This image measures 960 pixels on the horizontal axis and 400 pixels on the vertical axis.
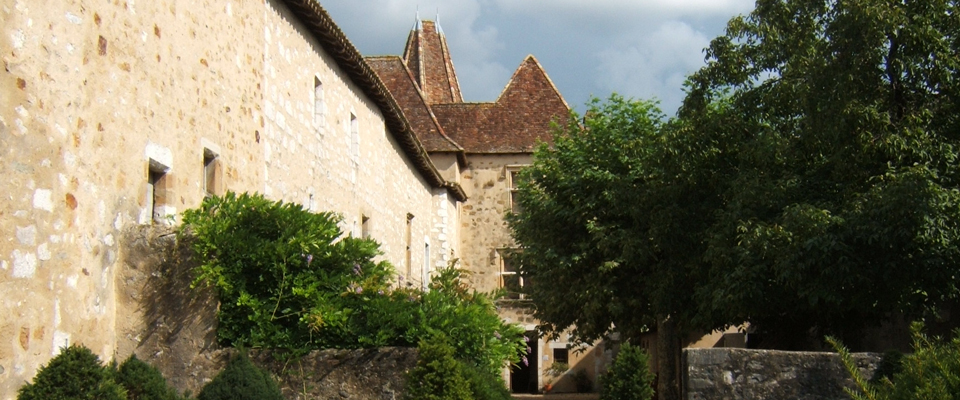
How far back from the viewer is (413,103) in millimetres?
31609

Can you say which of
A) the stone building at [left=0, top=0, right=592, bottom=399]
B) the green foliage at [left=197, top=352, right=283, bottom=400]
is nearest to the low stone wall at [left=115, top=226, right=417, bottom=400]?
the stone building at [left=0, top=0, right=592, bottom=399]

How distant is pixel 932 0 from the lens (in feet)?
45.4

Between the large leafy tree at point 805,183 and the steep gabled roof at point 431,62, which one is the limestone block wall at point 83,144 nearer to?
the large leafy tree at point 805,183

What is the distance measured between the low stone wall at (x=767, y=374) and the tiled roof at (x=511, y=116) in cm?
2222

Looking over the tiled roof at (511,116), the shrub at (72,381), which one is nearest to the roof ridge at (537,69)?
the tiled roof at (511,116)

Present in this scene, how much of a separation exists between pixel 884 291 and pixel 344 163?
8.27 m

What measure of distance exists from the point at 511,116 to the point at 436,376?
2463 centimetres

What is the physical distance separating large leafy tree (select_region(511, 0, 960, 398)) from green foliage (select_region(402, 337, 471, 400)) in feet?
20.5

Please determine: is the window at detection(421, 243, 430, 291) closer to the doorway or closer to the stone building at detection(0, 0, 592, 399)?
the doorway

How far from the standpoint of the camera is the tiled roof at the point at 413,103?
30969 millimetres

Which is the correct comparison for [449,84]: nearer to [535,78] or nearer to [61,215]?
[535,78]

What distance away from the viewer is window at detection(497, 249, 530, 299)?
24.2 m

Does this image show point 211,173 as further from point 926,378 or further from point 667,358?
point 667,358

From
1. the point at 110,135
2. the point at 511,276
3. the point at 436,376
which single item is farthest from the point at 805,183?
the point at 511,276
